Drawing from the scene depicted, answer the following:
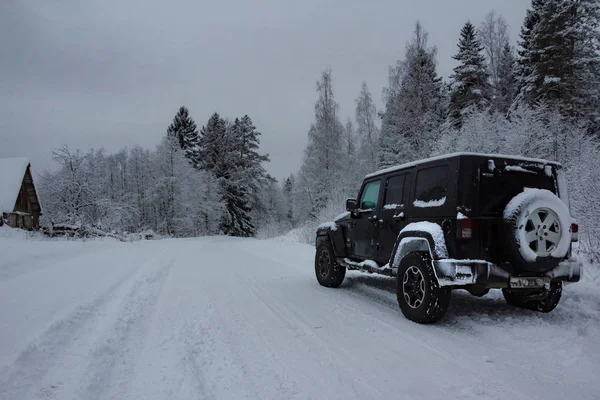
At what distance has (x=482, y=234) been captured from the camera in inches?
167

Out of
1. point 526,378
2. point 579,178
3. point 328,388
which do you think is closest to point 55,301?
point 328,388

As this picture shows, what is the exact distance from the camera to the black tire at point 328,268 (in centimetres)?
715

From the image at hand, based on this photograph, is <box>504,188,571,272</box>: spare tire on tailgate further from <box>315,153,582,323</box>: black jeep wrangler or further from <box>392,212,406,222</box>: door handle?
<box>392,212,406,222</box>: door handle

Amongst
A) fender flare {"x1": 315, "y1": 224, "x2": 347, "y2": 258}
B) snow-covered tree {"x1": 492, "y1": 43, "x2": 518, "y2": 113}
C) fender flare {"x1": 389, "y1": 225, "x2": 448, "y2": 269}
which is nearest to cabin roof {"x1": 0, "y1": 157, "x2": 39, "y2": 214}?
fender flare {"x1": 315, "y1": 224, "x2": 347, "y2": 258}

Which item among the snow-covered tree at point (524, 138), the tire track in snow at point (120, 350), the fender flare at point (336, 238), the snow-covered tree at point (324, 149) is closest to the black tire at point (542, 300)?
the fender flare at point (336, 238)

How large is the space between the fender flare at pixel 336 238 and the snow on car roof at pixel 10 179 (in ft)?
85.6

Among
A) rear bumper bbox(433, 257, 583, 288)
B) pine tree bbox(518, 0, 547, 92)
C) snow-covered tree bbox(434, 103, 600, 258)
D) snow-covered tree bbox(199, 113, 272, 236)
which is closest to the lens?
rear bumper bbox(433, 257, 583, 288)

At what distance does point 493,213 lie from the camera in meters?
4.34

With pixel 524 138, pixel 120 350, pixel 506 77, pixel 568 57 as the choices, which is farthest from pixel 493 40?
pixel 120 350

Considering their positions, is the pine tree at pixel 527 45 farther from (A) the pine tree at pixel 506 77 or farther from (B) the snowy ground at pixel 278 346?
(B) the snowy ground at pixel 278 346

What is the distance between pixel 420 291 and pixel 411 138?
17625 millimetres

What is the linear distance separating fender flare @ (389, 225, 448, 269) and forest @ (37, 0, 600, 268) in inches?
189

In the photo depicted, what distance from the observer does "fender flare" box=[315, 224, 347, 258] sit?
705cm

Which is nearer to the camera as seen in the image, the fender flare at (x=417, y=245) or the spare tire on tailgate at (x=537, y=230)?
the spare tire on tailgate at (x=537, y=230)
